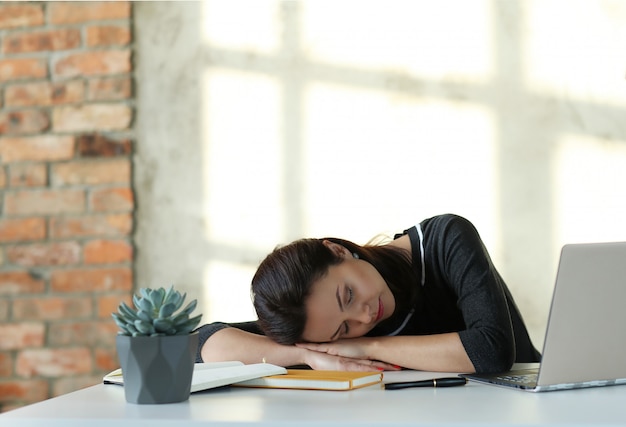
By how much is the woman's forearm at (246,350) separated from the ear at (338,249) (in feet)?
0.72

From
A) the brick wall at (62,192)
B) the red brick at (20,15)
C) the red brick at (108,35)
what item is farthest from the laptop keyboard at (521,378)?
the red brick at (20,15)

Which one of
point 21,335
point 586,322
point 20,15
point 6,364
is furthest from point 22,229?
point 586,322

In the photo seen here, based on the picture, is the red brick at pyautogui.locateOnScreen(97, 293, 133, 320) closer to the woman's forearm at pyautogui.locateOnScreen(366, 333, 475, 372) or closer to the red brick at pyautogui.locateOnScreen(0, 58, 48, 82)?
the red brick at pyautogui.locateOnScreen(0, 58, 48, 82)

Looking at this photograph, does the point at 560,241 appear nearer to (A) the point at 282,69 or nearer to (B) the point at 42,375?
(A) the point at 282,69

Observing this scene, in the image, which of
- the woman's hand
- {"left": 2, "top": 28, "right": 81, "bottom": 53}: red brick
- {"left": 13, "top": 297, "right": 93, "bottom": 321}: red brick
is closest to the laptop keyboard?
the woman's hand

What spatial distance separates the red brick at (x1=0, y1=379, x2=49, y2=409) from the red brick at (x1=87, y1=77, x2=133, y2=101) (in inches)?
39.5

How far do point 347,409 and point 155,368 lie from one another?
9.9 inches

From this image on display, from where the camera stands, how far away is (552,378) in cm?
106

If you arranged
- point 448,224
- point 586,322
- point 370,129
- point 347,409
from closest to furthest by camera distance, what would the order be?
point 347,409
point 586,322
point 448,224
point 370,129

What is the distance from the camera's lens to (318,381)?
1.13 m

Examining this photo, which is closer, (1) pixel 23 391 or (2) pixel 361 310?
(2) pixel 361 310

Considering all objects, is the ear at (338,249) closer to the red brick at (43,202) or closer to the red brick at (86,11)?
the red brick at (43,202)

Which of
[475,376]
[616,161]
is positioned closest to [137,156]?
[616,161]

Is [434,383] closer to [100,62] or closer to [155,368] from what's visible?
[155,368]
